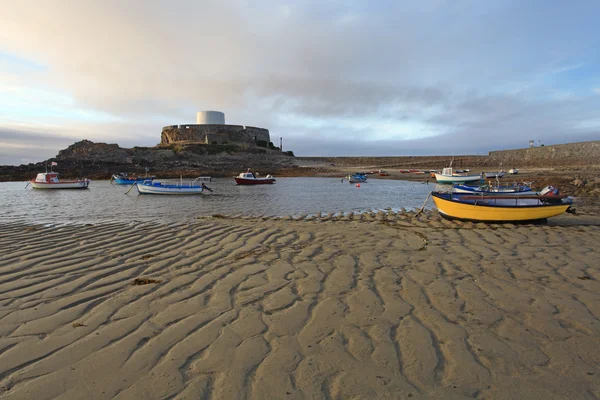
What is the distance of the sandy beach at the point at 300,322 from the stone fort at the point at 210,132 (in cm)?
7063

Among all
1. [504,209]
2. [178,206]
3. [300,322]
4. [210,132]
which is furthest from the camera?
[210,132]

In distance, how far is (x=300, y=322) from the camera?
12.9 feet

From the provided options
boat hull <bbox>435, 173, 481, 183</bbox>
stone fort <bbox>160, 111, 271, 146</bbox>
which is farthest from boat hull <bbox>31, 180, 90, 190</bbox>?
stone fort <bbox>160, 111, 271, 146</bbox>

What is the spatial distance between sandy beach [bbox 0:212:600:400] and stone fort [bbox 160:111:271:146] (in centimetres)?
7063

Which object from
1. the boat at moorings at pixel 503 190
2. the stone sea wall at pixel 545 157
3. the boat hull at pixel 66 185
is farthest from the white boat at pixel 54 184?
the stone sea wall at pixel 545 157

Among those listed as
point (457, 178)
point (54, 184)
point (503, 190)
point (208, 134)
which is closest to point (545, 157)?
point (457, 178)

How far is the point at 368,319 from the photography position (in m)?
3.99

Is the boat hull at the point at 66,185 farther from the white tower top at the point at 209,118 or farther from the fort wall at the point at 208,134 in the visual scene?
the white tower top at the point at 209,118

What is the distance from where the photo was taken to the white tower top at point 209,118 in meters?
80.2

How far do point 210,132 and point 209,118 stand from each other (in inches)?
208

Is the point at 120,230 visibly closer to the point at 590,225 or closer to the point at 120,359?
the point at 120,359

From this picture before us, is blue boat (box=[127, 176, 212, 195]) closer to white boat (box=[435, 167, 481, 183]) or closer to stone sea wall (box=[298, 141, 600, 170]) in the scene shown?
white boat (box=[435, 167, 481, 183])

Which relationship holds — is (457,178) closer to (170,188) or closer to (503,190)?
(503,190)

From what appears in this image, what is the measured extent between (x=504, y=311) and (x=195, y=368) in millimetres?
3414
